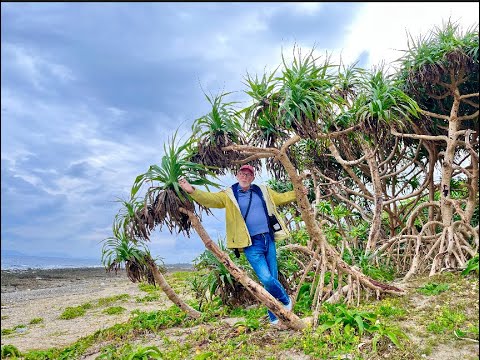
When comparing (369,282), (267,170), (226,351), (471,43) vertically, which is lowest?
(226,351)

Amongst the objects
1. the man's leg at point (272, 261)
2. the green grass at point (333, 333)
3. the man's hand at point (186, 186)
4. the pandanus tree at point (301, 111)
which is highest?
the pandanus tree at point (301, 111)

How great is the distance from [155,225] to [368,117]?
12.8 feet

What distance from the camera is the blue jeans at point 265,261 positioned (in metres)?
5.79

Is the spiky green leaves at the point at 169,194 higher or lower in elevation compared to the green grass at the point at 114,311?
higher

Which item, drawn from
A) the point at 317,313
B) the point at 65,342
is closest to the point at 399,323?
the point at 317,313

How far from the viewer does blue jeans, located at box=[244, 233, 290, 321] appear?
228 inches

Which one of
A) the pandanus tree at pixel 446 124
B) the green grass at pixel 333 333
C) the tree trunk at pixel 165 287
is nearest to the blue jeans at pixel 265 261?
the green grass at pixel 333 333

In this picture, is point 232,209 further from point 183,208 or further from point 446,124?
point 446,124

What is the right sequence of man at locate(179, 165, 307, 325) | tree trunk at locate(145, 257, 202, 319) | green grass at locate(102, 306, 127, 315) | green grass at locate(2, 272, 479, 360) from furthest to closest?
green grass at locate(102, 306, 127, 315) → tree trunk at locate(145, 257, 202, 319) → man at locate(179, 165, 307, 325) → green grass at locate(2, 272, 479, 360)

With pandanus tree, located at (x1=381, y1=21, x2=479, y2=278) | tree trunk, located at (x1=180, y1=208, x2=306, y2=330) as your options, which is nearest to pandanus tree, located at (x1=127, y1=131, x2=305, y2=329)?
tree trunk, located at (x1=180, y1=208, x2=306, y2=330)

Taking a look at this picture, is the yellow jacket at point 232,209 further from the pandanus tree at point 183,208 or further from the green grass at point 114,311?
the green grass at point 114,311

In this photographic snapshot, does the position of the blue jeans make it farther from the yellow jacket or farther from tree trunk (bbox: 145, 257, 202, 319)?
tree trunk (bbox: 145, 257, 202, 319)

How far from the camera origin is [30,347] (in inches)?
339

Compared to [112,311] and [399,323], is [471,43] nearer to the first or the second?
→ [399,323]
